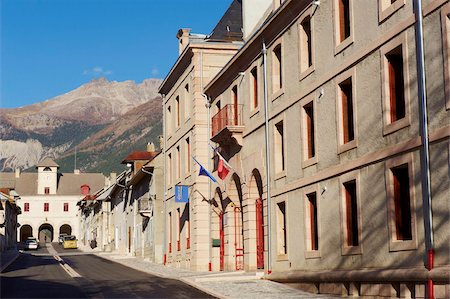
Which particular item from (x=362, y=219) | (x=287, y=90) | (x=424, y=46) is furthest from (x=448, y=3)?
(x=287, y=90)

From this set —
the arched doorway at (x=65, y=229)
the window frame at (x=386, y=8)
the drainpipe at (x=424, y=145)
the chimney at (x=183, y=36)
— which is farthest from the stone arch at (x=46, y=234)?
the drainpipe at (x=424, y=145)

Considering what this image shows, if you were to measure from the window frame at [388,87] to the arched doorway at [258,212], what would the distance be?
10.6m

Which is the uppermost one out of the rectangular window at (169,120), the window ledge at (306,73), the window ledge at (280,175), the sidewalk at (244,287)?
the rectangular window at (169,120)

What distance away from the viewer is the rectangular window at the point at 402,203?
17.8 meters

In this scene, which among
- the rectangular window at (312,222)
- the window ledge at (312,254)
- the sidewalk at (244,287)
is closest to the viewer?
the sidewalk at (244,287)

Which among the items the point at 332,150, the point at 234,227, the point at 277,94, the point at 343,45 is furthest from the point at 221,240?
the point at 343,45

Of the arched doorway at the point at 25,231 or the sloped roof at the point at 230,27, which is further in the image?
the arched doorway at the point at 25,231

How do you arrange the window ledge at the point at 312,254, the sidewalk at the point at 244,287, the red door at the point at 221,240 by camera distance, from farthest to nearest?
the red door at the point at 221,240 < the window ledge at the point at 312,254 < the sidewalk at the point at 244,287

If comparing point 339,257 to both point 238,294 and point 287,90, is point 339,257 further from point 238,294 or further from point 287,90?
point 287,90

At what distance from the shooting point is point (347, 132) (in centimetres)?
2111

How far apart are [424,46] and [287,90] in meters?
8.80

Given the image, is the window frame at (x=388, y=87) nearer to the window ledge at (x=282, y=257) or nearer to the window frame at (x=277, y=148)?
the window frame at (x=277, y=148)

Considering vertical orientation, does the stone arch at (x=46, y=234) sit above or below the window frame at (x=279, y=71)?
below

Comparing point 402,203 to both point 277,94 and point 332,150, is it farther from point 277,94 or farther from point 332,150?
point 277,94
